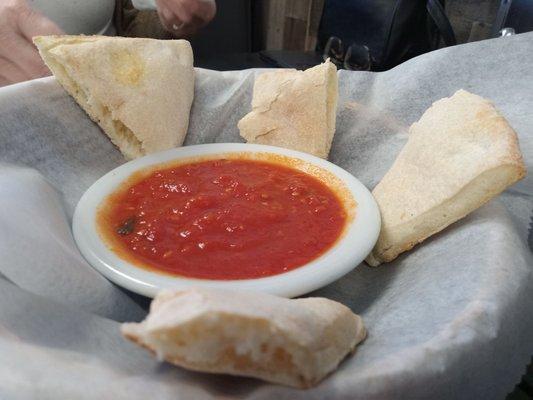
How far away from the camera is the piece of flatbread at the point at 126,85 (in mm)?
1803

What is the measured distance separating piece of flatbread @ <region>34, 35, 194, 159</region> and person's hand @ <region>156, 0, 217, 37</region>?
0.83 metres

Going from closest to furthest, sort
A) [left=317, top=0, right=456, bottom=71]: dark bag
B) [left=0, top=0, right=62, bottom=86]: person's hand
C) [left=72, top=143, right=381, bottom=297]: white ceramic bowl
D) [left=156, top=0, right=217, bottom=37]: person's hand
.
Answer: [left=72, top=143, right=381, bottom=297]: white ceramic bowl, [left=0, top=0, right=62, bottom=86]: person's hand, [left=156, top=0, right=217, bottom=37]: person's hand, [left=317, top=0, right=456, bottom=71]: dark bag

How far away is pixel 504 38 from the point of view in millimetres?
2039

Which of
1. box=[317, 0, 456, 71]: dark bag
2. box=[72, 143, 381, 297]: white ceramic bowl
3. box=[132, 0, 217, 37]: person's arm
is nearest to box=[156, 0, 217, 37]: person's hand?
box=[132, 0, 217, 37]: person's arm

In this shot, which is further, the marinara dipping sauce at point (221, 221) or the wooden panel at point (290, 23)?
the wooden panel at point (290, 23)

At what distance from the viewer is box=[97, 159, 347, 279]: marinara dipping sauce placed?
4.29ft

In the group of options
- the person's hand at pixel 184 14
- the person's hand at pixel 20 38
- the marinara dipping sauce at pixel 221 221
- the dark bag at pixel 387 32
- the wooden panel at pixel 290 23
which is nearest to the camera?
the marinara dipping sauce at pixel 221 221

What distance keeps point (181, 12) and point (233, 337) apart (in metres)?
2.33

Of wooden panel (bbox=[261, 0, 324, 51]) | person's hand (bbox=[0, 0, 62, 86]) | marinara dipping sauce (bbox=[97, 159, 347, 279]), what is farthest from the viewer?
wooden panel (bbox=[261, 0, 324, 51])

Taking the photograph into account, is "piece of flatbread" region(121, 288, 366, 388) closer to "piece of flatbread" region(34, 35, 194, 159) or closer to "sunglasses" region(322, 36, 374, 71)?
"piece of flatbread" region(34, 35, 194, 159)

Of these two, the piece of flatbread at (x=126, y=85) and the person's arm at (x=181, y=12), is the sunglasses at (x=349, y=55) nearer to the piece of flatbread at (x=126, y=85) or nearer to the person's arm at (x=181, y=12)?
the person's arm at (x=181, y=12)

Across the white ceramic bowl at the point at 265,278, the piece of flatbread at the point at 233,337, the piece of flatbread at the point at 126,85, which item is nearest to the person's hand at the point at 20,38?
the piece of flatbread at the point at 126,85

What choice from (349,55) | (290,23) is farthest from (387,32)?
(290,23)

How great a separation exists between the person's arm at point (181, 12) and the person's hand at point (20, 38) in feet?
2.91
